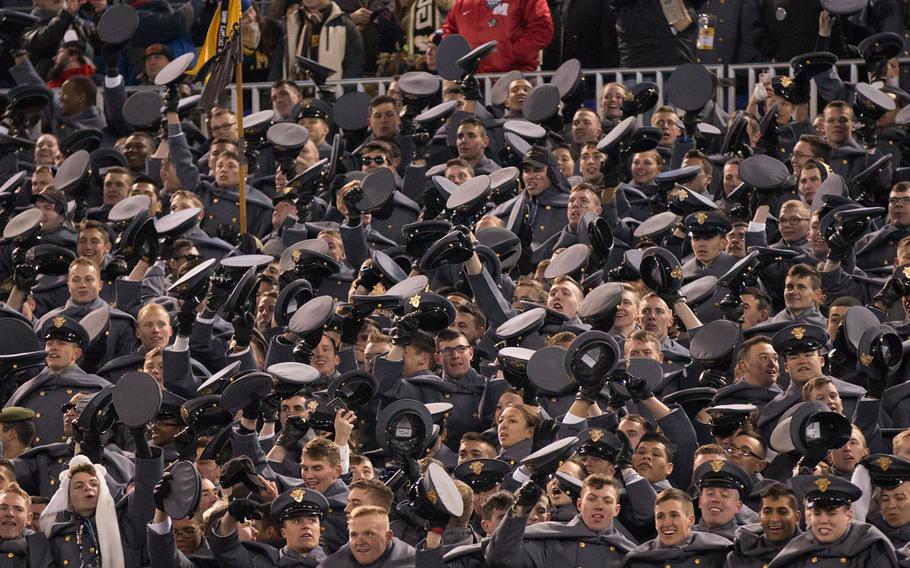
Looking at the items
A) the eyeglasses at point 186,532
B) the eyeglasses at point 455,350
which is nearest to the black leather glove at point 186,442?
the eyeglasses at point 186,532

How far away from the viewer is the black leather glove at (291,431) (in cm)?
1098

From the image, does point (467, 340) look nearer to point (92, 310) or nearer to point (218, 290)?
point (218, 290)

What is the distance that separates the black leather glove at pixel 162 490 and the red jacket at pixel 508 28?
577 centimetres

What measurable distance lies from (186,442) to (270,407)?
1.42 ft

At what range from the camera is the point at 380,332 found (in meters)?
12.0

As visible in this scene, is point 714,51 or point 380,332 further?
point 714,51

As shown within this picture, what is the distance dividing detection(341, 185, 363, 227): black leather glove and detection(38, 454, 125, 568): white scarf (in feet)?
9.10

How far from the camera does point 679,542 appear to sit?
31.8 ft

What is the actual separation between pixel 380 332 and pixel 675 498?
2774mm

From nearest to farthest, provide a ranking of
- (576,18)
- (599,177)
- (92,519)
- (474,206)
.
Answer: (92,519) < (474,206) < (599,177) < (576,18)

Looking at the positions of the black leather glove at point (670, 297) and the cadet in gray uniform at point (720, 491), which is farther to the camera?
the black leather glove at point (670, 297)

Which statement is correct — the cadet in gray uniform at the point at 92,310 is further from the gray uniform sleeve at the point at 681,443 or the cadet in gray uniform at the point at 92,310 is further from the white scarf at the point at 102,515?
the gray uniform sleeve at the point at 681,443

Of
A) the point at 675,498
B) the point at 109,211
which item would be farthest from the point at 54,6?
the point at 675,498

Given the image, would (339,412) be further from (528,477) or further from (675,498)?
(675,498)
